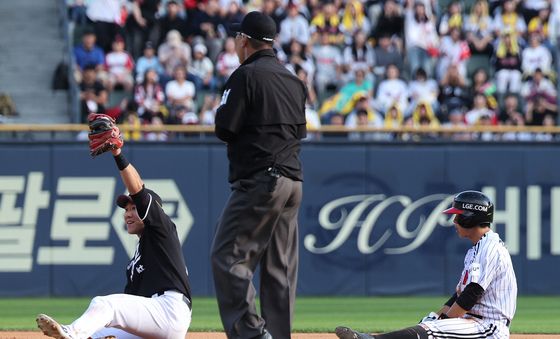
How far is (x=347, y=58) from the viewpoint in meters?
18.0

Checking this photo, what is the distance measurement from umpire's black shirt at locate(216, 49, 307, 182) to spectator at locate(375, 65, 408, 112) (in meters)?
9.94

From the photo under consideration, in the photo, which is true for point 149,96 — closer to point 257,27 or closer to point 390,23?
point 390,23

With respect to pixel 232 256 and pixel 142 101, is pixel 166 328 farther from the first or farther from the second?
pixel 142 101

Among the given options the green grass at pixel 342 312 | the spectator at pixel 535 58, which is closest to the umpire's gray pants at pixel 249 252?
the green grass at pixel 342 312

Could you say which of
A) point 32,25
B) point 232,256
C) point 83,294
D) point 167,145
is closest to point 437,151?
point 167,145

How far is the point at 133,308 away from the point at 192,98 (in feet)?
31.7

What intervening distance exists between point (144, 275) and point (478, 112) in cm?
1008

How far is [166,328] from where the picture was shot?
25.2 feet

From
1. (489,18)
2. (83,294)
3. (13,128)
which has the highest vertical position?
(489,18)

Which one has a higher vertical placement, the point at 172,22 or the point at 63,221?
the point at 172,22

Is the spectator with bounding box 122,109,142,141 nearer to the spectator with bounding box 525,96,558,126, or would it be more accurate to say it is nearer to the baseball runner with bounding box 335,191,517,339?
the spectator with bounding box 525,96,558,126

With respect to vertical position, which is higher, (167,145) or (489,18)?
(489,18)

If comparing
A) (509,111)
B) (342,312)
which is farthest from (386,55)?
(342,312)

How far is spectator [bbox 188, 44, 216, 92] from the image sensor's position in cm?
1739
